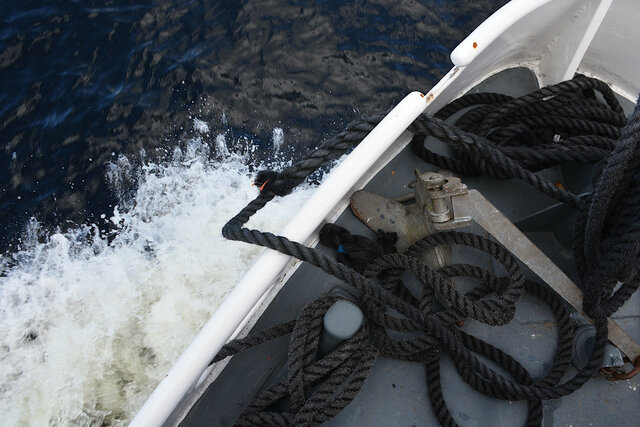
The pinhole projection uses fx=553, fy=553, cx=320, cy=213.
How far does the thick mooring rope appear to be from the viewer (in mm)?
1788

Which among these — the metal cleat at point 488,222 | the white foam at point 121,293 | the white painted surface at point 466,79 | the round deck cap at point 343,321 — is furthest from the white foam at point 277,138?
the round deck cap at point 343,321

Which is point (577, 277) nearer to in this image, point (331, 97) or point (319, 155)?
point (319, 155)

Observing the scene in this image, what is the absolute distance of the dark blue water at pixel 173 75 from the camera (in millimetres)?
4586

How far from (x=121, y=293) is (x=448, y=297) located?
2.77 m

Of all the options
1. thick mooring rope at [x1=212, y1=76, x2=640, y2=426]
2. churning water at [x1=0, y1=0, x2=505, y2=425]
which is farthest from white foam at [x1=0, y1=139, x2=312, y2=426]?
thick mooring rope at [x1=212, y1=76, x2=640, y2=426]

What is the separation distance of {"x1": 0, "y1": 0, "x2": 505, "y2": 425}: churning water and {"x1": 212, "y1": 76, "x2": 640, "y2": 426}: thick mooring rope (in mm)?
2020

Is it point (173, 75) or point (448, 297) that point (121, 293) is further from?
point (448, 297)

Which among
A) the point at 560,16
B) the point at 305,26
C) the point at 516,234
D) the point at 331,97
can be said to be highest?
the point at 560,16

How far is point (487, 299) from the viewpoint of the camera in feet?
6.41

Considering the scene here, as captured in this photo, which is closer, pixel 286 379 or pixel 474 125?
pixel 286 379

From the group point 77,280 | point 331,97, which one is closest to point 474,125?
point 331,97

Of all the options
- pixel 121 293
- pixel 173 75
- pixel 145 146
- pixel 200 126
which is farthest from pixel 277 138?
pixel 121 293

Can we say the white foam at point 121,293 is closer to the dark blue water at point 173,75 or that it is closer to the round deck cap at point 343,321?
the dark blue water at point 173,75

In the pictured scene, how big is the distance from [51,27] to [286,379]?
16.3 ft
